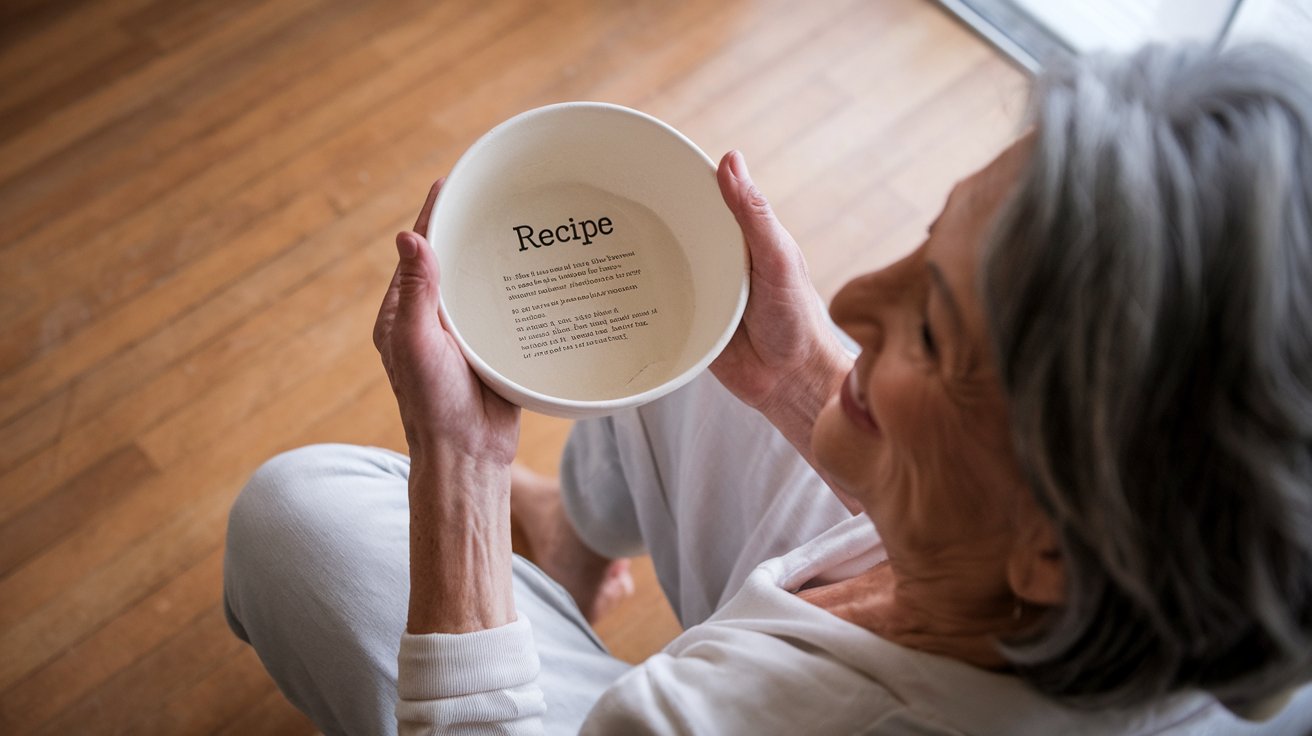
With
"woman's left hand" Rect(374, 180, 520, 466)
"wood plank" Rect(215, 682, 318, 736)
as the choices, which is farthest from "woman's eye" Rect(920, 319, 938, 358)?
"wood plank" Rect(215, 682, 318, 736)

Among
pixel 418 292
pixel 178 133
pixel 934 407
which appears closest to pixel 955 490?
pixel 934 407

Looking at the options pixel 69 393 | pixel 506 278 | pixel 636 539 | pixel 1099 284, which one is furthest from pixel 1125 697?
pixel 69 393

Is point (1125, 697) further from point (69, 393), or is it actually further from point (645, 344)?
point (69, 393)

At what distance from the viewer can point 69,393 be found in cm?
142

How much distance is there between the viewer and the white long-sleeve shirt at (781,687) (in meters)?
0.65

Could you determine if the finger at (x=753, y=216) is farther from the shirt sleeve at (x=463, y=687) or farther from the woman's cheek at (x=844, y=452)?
the shirt sleeve at (x=463, y=687)

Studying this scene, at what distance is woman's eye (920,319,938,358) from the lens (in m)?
0.63

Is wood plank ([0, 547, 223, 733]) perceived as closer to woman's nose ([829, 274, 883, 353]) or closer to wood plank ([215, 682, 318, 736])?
wood plank ([215, 682, 318, 736])

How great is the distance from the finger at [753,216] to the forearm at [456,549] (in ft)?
0.98

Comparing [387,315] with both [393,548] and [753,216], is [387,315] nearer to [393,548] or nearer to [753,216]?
[393,548]

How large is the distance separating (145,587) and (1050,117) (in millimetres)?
1226

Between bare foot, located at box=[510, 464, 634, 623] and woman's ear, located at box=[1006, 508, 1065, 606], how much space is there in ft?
2.56

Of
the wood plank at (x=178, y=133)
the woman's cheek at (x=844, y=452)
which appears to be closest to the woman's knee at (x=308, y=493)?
the woman's cheek at (x=844, y=452)

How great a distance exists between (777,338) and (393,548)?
0.40 metres
